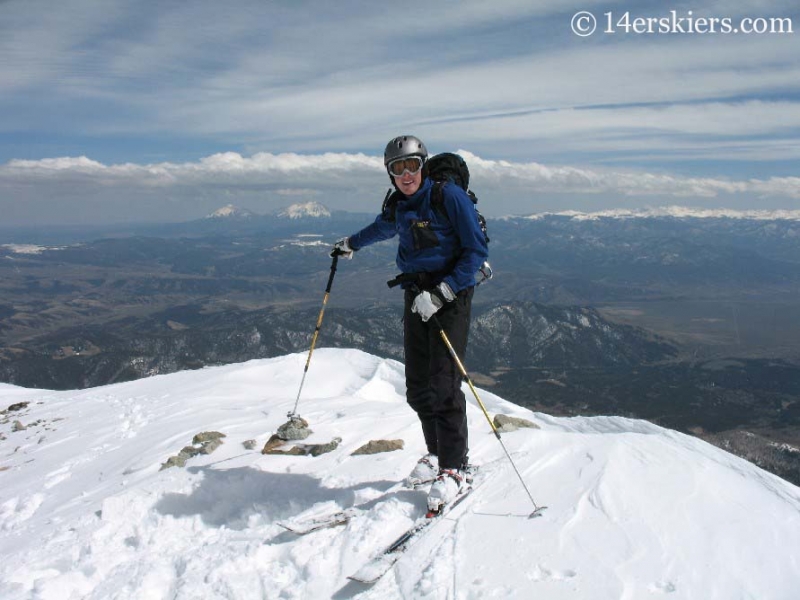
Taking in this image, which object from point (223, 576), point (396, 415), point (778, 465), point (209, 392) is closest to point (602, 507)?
point (223, 576)

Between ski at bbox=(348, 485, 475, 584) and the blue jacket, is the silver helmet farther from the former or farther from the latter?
ski at bbox=(348, 485, 475, 584)

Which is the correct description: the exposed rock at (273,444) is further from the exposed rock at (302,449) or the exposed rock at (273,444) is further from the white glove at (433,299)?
→ the white glove at (433,299)

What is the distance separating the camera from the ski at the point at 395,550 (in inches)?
190

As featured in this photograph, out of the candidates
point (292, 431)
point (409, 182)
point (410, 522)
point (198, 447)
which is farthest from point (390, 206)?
point (198, 447)

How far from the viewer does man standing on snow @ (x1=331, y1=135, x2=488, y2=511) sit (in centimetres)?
635

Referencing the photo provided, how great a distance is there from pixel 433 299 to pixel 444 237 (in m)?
0.87

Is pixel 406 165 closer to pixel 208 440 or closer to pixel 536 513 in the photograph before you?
pixel 536 513

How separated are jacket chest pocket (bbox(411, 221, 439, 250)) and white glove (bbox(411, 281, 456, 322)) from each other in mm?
588

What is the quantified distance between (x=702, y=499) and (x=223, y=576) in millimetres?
5441

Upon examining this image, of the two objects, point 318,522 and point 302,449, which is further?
point 302,449

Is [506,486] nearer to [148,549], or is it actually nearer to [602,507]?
[602,507]

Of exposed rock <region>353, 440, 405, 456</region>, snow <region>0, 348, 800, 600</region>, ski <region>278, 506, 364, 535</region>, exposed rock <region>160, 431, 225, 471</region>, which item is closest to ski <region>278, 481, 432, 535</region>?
ski <region>278, 506, 364, 535</region>

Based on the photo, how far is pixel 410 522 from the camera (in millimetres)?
5949

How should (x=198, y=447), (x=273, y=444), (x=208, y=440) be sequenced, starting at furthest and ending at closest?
(x=208, y=440), (x=198, y=447), (x=273, y=444)
